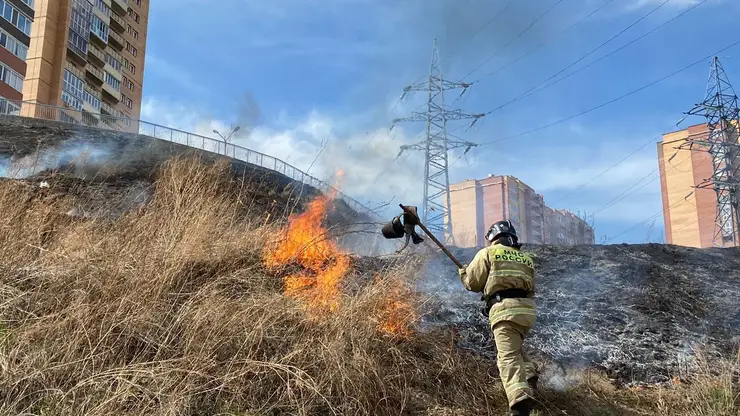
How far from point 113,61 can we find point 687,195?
53.5 metres

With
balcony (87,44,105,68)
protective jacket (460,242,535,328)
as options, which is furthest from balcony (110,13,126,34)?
protective jacket (460,242,535,328)

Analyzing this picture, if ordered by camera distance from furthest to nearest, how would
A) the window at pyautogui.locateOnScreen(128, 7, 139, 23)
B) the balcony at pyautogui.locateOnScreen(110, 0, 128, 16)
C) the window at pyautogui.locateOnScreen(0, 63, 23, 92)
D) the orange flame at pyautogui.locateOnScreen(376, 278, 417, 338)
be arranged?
the window at pyautogui.locateOnScreen(128, 7, 139, 23) < the balcony at pyautogui.locateOnScreen(110, 0, 128, 16) < the window at pyautogui.locateOnScreen(0, 63, 23, 92) < the orange flame at pyautogui.locateOnScreen(376, 278, 417, 338)

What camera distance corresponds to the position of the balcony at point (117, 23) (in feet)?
161

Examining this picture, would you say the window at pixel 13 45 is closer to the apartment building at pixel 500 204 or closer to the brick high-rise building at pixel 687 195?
the apartment building at pixel 500 204

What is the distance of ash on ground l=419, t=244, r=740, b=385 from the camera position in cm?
571

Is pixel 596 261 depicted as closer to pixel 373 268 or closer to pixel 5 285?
pixel 373 268

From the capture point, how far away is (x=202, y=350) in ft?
14.5

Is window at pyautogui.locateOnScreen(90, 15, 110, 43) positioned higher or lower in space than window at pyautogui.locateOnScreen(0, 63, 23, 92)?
higher

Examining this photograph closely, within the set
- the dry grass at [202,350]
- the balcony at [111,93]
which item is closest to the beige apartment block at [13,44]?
the balcony at [111,93]

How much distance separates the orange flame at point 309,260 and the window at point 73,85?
131ft

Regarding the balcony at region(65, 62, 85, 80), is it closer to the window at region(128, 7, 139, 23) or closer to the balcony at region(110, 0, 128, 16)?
the balcony at region(110, 0, 128, 16)

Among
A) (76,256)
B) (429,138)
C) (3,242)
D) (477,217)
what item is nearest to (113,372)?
(76,256)

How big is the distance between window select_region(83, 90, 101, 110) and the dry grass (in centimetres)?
4280

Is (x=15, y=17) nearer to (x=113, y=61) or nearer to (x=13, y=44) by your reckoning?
(x=13, y=44)
